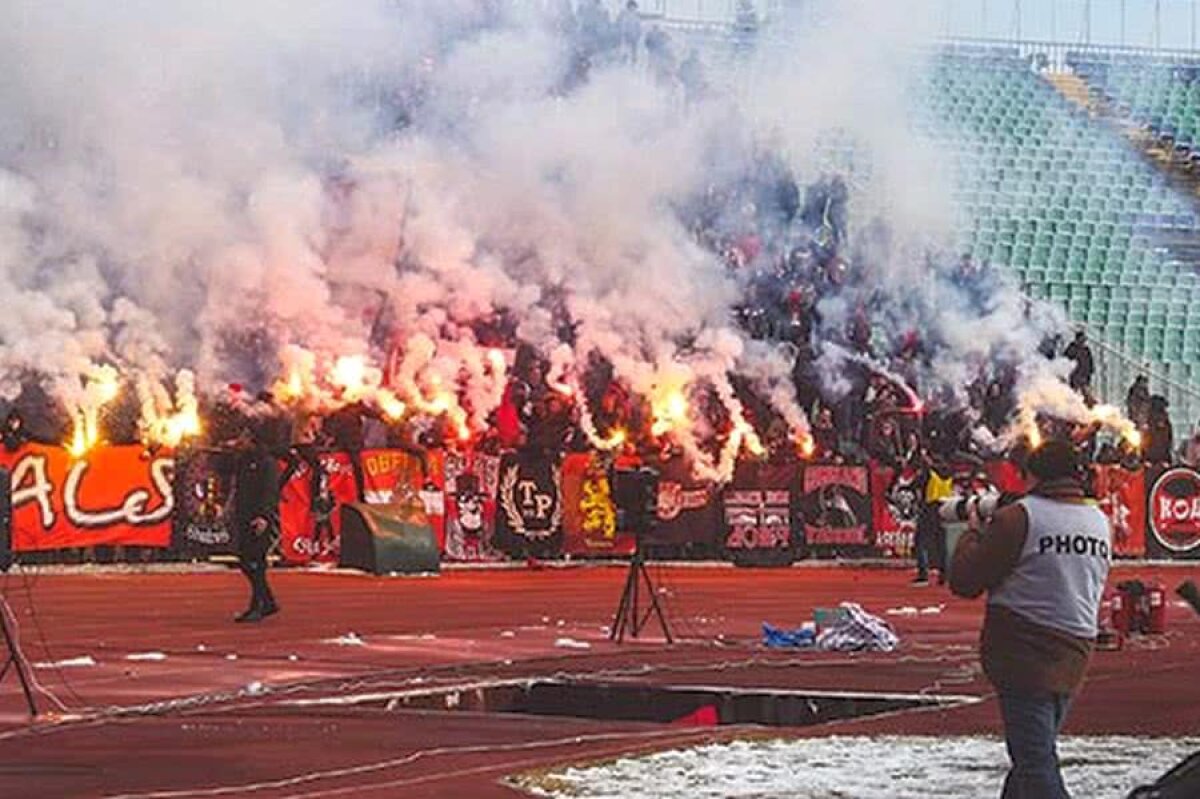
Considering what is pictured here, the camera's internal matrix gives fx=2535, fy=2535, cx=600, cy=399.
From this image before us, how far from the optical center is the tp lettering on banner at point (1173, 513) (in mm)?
38906

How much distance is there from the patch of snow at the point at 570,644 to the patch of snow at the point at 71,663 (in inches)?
149

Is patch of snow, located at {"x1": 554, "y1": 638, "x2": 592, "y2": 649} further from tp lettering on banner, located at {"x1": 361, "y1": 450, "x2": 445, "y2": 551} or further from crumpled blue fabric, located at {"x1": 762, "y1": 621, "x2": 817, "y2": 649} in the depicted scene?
tp lettering on banner, located at {"x1": 361, "y1": 450, "x2": 445, "y2": 551}

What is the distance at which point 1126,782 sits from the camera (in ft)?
37.5

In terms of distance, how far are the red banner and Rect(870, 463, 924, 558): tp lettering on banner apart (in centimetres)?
1074

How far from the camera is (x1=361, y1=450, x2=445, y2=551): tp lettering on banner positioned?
32125 millimetres

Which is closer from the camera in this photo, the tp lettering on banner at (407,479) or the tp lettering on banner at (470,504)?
the tp lettering on banner at (407,479)

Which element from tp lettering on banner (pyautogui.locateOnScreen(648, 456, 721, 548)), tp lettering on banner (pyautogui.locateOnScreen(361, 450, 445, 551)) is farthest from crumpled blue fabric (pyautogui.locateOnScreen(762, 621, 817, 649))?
tp lettering on banner (pyautogui.locateOnScreen(648, 456, 721, 548))

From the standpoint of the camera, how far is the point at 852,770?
11852mm

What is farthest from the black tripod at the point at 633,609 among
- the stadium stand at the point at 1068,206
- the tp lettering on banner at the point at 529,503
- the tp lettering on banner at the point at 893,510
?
the stadium stand at the point at 1068,206

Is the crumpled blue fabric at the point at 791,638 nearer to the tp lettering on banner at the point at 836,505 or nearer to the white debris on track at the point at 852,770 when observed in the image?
the white debris on track at the point at 852,770

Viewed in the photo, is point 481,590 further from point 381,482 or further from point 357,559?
point 381,482

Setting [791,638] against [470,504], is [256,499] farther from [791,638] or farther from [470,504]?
Answer: [470,504]

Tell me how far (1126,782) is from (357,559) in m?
18.9

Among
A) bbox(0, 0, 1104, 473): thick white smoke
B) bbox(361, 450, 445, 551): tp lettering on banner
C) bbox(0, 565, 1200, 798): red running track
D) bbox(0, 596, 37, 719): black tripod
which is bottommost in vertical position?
bbox(0, 565, 1200, 798): red running track
